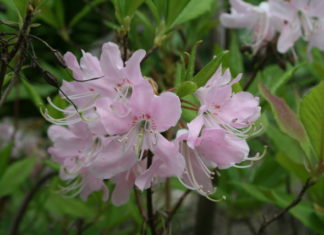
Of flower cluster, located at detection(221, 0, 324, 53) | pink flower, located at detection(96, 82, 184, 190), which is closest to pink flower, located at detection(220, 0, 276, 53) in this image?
flower cluster, located at detection(221, 0, 324, 53)

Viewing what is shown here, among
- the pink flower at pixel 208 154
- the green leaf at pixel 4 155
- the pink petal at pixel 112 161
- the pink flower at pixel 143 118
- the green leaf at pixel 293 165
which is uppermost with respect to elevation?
the pink flower at pixel 143 118

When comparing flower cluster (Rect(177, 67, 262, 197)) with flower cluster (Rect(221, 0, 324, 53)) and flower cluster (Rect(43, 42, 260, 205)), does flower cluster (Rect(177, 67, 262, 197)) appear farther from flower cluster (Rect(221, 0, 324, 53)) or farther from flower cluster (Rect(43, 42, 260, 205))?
flower cluster (Rect(221, 0, 324, 53))

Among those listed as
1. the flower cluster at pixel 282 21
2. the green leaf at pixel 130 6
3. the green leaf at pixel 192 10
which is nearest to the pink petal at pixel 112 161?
the green leaf at pixel 130 6

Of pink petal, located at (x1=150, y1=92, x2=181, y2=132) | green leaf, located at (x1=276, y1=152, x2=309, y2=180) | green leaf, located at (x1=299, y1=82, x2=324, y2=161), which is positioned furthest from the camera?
green leaf, located at (x1=276, y1=152, x2=309, y2=180)

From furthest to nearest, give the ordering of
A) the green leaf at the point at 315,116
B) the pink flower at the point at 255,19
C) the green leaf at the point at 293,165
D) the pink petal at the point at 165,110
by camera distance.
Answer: the pink flower at the point at 255,19 < the green leaf at the point at 293,165 < the green leaf at the point at 315,116 < the pink petal at the point at 165,110

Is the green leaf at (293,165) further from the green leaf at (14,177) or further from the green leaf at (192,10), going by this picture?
the green leaf at (14,177)

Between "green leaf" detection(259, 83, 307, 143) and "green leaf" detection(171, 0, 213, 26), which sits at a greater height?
"green leaf" detection(171, 0, 213, 26)

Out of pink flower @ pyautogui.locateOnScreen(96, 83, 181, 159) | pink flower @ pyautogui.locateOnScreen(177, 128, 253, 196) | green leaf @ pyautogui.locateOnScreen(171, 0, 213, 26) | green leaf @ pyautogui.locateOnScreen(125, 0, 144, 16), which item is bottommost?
pink flower @ pyautogui.locateOnScreen(177, 128, 253, 196)
